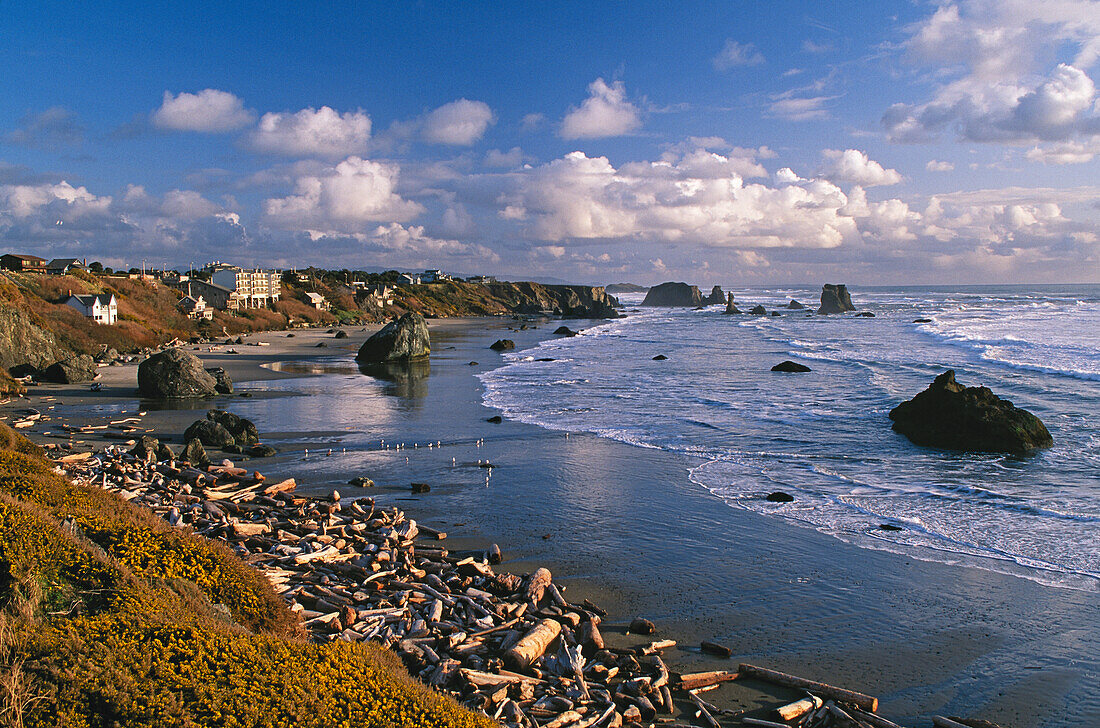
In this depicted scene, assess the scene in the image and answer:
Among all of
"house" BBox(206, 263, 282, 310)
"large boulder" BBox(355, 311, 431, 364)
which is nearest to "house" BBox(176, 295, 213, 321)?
"house" BBox(206, 263, 282, 310)

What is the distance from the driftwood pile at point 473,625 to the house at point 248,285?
90726mm

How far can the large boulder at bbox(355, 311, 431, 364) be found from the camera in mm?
51375

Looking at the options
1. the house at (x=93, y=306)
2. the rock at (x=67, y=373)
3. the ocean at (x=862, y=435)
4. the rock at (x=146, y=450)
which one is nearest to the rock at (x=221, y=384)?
the rock at (x=67, y=373)

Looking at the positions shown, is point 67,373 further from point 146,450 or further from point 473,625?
point 473,625

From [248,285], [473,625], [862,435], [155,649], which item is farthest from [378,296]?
[155,649]

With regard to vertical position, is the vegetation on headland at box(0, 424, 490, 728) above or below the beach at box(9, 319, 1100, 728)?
above

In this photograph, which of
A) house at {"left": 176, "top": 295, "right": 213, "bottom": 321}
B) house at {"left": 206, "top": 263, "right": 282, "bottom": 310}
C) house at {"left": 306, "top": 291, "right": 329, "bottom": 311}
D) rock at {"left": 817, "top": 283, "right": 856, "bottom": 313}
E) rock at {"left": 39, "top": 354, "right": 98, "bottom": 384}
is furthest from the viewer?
rock at {"left": 817, "top": 283, "right": 856, "bottom": 313}

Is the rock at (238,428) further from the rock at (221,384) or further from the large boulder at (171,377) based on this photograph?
the rock at (221,384)

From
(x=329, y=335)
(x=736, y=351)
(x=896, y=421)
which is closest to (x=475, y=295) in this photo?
(x=329, y=335)

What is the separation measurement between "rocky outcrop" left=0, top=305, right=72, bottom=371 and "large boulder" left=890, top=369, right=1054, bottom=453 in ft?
132

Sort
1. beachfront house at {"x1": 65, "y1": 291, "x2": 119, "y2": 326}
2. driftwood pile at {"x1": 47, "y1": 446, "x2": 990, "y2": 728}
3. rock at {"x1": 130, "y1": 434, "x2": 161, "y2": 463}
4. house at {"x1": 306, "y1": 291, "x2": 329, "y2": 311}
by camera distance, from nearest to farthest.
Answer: driftwood pile at {"x1": 47, "y1": 446, "x2": 990, "y2": 728}, rock at {"x1": 130, "y1": 434, "x2": 161, "y2": 463}, beachfront house at {"x1": 65, "y1": 291, "x2": 119, "y2": 326}, house at {"x1": 306, "y1": 291, "x2": 329, "y2": 311}

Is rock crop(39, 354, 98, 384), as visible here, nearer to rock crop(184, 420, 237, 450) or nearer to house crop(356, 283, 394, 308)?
rock crop(184, 420, 237, 450)

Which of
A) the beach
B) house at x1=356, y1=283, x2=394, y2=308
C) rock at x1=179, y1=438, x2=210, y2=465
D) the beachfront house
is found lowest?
the beach

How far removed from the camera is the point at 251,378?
1564 inches
